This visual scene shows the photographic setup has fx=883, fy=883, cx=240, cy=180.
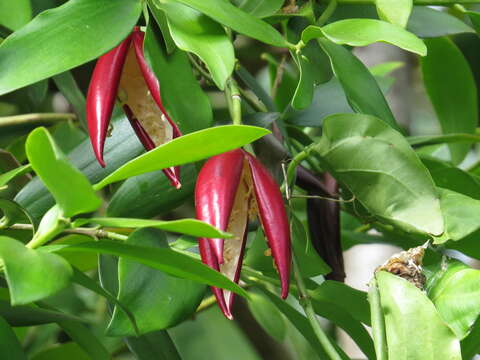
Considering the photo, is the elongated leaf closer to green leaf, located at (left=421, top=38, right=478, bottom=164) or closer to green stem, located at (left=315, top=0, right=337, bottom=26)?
green stem, located at (left=315, top=0, right=337, bottom=26)

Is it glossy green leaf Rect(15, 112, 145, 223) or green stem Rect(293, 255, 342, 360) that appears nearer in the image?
green stem Rect(293, 255, 342, 360)

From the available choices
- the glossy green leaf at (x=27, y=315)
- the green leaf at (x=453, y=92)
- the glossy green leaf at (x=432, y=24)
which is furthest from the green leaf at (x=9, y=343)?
the green leaf at (x=453, y=92)

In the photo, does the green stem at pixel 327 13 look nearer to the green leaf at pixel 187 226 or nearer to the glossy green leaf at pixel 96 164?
the glossy green leaf at pixel 96 164

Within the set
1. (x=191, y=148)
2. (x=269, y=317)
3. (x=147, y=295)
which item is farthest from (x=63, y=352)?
(x=191, y=148)

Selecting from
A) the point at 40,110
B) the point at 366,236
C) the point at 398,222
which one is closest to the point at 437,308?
the point at 398,222

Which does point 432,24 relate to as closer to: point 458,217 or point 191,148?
point 458,217

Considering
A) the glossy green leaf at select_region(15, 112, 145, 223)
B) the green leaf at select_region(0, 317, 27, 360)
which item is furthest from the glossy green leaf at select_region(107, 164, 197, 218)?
the green leaf at select_region(0, 317, 27, 360)
